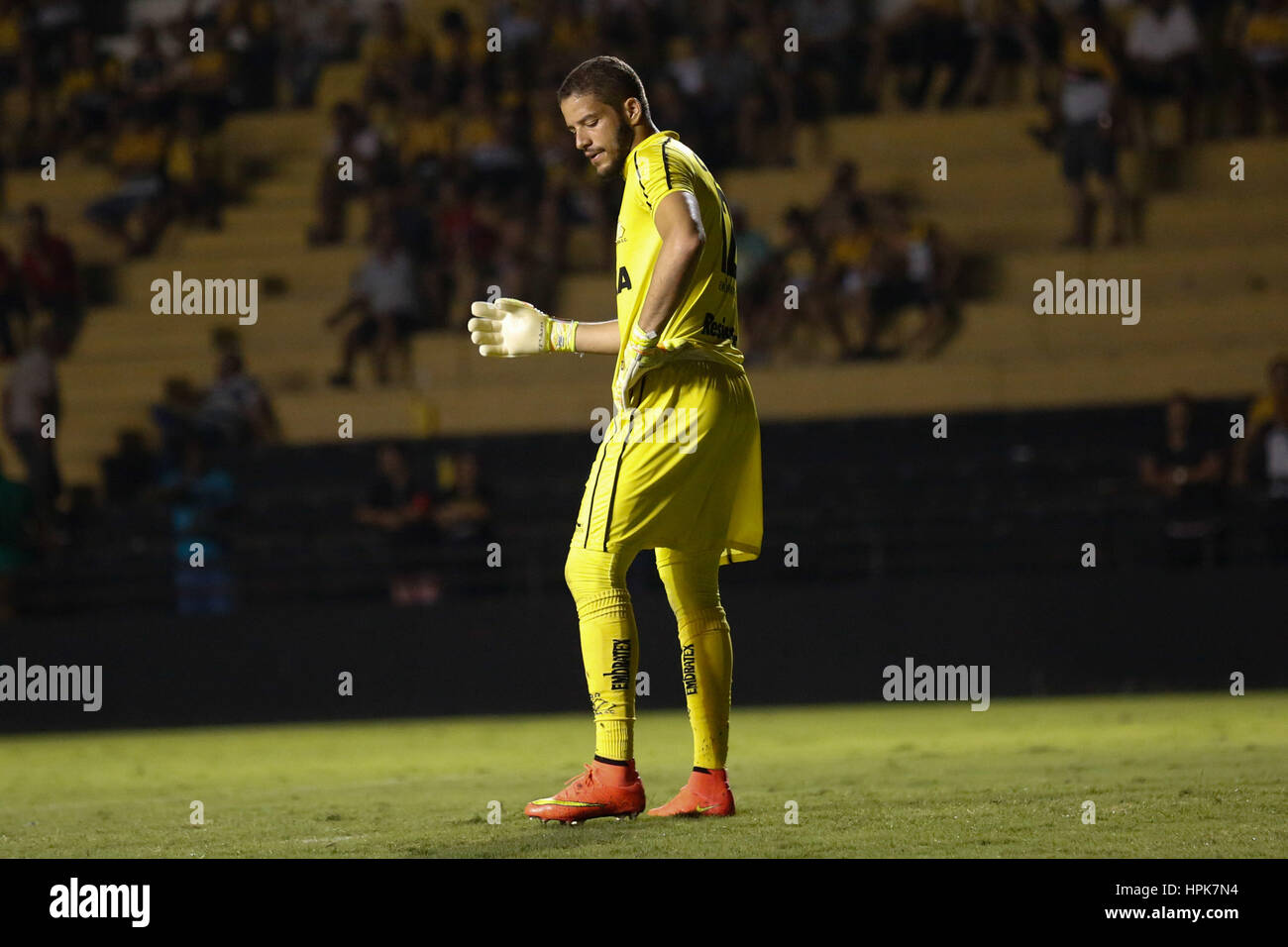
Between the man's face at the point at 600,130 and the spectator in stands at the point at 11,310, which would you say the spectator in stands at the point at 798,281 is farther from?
the man's face at the point at 600,130

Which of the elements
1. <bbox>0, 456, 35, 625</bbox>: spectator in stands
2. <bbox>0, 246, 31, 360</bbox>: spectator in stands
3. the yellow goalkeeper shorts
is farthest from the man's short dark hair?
<bbox>0, 246, 31, 360</bbox>: spectator in stands

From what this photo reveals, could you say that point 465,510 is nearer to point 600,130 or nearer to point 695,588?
point 695,588

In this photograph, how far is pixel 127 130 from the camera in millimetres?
17375

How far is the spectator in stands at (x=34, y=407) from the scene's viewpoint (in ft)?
45.4

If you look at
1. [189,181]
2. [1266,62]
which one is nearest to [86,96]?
[189,181]

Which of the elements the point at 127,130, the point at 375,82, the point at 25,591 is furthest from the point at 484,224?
the point at 25,591

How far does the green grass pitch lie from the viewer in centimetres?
498

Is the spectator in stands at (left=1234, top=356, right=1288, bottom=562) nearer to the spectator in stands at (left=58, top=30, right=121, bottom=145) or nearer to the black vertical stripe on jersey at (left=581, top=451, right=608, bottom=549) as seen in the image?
the black vertical stripe on jersey at (left=581, top=451, right=608, bottom=549)

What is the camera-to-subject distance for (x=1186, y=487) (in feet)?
36.9

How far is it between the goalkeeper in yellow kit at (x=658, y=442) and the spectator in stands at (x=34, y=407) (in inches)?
365

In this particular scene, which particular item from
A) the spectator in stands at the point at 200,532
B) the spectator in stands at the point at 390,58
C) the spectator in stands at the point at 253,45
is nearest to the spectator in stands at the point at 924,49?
the spectator in stands at the point at 390,58
